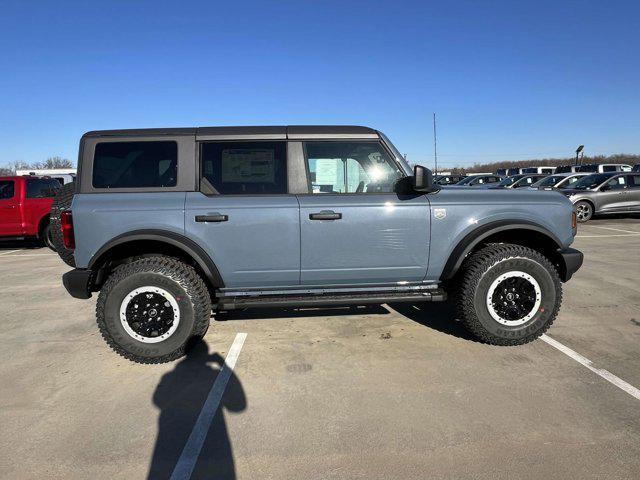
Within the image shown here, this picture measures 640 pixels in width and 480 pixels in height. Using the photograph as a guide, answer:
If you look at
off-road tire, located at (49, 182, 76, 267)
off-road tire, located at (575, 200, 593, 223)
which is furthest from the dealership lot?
off-road tire, located at (575, 200, 593, 223)

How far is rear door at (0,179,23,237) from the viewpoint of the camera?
9.54m

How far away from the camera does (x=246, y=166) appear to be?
11.8 feet

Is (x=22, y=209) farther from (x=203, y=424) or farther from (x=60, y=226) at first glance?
(x=203, y=424)

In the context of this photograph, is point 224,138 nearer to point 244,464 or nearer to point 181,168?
point 181,168

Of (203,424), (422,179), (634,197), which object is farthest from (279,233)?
(634,197)

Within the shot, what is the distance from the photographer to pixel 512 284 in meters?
3.63

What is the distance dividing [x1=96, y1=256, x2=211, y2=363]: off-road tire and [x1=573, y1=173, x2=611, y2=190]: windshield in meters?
14.3

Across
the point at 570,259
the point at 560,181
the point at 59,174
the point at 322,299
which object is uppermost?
the point at 59,174

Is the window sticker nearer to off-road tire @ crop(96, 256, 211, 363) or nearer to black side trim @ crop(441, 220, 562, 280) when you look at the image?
off-road tire @ crop(96, 256, 211, 363)

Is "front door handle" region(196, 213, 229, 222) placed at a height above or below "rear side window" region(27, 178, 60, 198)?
below

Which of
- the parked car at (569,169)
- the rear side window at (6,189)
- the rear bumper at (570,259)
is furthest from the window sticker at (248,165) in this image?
the parked car at (569,169)

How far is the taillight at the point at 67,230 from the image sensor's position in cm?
334

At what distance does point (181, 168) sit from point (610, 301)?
5.22 metres

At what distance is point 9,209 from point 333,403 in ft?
34.4
